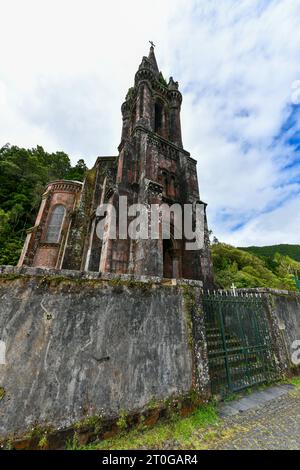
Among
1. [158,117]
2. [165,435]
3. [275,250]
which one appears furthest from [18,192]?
[275,250]

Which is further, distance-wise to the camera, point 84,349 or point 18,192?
point 18,192

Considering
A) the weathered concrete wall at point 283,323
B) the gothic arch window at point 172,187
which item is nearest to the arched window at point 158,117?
the gothic arch window at point 172,187

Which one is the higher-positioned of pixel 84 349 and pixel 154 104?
pixel 154 104

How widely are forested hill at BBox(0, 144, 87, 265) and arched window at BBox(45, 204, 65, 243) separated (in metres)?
7.21

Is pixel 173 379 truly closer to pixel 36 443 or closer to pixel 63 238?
pixel 36 443

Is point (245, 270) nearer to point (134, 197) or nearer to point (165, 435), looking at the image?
point (134, 197)

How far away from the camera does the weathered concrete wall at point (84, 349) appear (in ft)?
8.43

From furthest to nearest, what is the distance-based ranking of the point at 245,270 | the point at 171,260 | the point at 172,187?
the point at 245,270, the point at 172,187, the point at 171,260

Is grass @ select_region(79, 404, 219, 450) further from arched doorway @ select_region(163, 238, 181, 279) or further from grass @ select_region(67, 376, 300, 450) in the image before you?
arched doorway @ select_region(163, 238, 181, 279)

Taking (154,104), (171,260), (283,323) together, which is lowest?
(283,323)

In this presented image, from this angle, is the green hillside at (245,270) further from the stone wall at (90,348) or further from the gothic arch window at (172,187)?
the stone wall at (90,348)

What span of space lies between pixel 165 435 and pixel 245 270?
1009 inches

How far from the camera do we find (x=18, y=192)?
92.6ft
